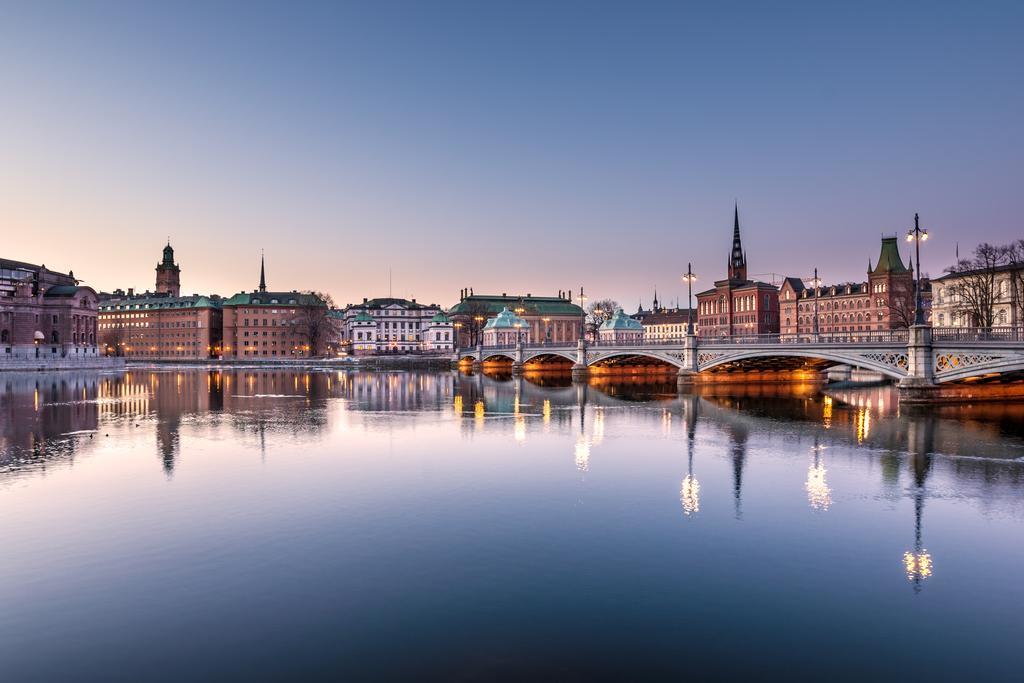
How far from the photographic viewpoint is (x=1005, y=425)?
34.8 m

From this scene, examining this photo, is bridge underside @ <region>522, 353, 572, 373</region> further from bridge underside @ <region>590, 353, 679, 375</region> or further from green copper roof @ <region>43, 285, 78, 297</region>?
green copper roof @ <region>43, 285, 78, 297</region>

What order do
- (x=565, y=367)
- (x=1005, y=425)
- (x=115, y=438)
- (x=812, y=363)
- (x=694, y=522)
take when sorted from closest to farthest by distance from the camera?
(x=694, y=522) → (x=115, y=438) → (x=1005, y=425) → (x=812, y=363) → (x=565, y=367)

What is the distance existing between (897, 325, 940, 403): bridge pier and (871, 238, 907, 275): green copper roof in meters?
95.2

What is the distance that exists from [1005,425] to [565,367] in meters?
83.0

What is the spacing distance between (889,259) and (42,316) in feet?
524

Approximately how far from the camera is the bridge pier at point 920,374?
140ft

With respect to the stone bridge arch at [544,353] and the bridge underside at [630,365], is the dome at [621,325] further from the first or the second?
the bridge underside at [630,365]

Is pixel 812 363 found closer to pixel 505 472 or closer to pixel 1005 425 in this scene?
pixel 1005 425

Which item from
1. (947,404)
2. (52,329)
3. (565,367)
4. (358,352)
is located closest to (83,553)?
(947,404)

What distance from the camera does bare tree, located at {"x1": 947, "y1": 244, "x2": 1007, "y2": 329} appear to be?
7631cm

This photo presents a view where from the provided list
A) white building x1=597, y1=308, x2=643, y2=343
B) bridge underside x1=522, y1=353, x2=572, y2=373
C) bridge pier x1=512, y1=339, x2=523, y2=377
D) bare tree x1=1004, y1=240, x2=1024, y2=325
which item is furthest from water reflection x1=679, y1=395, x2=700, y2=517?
white building x1=597, y1=308, x2=643, y2=343

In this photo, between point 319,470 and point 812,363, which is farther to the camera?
point 812,363

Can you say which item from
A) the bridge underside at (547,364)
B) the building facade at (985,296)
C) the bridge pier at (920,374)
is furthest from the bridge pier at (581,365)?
the bridge pier at (920,374)

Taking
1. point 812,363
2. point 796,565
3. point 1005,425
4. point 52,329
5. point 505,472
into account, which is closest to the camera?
point 796,565
